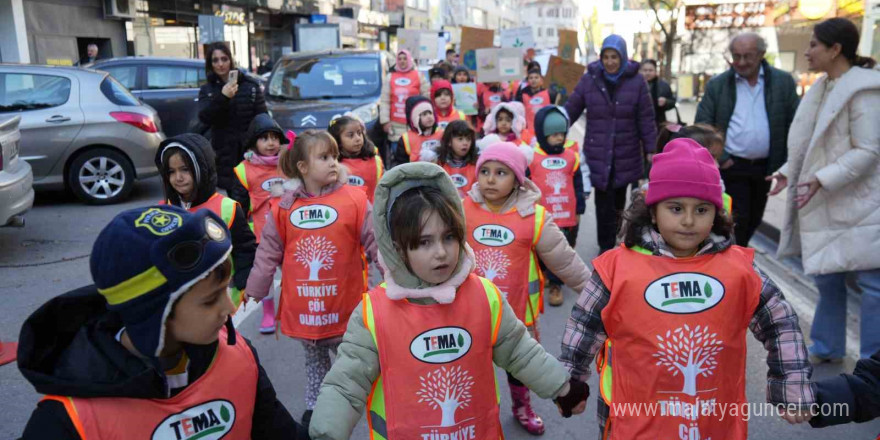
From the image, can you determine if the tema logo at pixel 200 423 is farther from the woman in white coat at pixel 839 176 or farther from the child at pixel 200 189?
the woman in white coat at pixel 839 176

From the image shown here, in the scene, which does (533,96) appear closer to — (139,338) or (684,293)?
(684,293)

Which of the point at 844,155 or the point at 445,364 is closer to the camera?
the point at 445,364

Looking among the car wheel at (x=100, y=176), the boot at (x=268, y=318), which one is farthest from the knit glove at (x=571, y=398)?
the car wheel at (x=100, y=176)

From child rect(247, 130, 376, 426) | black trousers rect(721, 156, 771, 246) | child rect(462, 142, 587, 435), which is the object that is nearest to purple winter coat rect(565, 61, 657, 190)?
black trousers rect(721, 156, 771, 246)

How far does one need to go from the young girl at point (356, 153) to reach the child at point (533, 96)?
5681 millimetres

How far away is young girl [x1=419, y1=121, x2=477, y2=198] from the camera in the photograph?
550 centimetres

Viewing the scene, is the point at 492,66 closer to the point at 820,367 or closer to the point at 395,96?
the point at 395,96

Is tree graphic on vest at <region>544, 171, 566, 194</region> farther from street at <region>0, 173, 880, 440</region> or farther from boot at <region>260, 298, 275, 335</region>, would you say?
boot at <region>260, 298, 275, 335</region>

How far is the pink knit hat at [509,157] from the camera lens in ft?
12.7

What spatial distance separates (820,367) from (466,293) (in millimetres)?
3061

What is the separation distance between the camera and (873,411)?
2195mm

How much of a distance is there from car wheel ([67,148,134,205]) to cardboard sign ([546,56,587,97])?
6584 mm

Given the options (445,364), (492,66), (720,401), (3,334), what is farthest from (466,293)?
(492,66)

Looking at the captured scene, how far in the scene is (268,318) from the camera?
5398 mm
